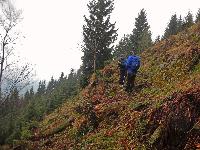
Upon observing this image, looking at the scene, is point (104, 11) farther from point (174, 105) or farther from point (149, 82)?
point (174, 105)

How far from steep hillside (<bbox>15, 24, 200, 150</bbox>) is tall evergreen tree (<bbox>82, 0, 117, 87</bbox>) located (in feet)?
50.6

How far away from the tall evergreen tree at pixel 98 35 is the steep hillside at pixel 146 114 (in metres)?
15.4

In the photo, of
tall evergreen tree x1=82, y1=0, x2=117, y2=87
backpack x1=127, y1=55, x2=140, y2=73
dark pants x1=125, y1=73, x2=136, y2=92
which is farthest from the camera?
tall evergreen tree x1=82, y1=0, x2=117, y2=87

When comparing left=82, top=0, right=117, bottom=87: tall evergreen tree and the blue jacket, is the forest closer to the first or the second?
the blue jacket

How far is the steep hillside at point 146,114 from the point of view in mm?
10039

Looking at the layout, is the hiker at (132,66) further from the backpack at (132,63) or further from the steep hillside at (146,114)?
the steep hillside at (146,114)

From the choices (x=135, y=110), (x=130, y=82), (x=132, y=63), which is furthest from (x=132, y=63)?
(x=135, y=110)

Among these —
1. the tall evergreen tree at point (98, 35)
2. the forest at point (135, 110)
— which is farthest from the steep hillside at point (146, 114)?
the tall evergreen tree at point (98, 35)

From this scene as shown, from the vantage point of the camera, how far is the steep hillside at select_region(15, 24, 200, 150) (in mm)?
10039

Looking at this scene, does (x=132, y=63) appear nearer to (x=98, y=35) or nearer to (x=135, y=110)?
(x=135, y=110)

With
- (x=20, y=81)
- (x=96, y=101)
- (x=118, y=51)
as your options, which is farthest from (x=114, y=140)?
(x=118, y=51)

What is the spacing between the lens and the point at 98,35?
134 ft

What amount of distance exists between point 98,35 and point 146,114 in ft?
96.2

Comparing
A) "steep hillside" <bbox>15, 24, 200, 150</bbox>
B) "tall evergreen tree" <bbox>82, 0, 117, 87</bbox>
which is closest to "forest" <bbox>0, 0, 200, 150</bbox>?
"steep hillside" <bbox>15, 24, 200, 150</bbox>
